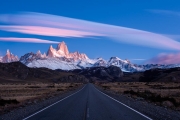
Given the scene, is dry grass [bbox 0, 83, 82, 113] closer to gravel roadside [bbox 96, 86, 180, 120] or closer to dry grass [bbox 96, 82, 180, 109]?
gravel roadside [bbox 96, 86, 180, 120]

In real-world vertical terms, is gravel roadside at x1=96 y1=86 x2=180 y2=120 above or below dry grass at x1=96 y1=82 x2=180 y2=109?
below

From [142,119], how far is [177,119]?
6.17 ft

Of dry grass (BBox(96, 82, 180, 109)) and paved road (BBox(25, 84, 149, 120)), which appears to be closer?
paved road (BBox(25, 84, 149, 120))

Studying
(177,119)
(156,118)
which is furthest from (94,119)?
(177,119)

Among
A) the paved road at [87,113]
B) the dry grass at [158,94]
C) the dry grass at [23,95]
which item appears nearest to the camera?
the paved road at [87,113]

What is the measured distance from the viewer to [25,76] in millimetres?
195875

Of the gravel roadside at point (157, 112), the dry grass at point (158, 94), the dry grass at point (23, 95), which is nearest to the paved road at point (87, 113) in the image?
the gravel roadside at point (157, 112)

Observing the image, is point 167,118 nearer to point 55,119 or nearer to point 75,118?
point 75,118

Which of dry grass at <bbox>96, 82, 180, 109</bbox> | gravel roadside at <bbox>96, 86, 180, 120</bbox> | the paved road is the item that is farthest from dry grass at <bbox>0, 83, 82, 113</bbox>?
dry grass at <bbox>96, 82, 180, 109</bbox>

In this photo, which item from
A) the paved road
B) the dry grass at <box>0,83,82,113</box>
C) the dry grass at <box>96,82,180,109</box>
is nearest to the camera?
the paved road

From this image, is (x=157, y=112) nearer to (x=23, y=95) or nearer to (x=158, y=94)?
(x=158, y=94)

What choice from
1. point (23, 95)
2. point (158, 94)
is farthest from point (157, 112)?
point (23, 95)

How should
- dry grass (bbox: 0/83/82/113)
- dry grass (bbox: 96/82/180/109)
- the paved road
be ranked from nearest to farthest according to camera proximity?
the paved road
dry grass (bbox: 0/83/82/113)
dry grass (bbox: 96/82/180/109)

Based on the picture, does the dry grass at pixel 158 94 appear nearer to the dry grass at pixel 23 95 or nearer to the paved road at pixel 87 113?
the paved road at pixel 87 113
